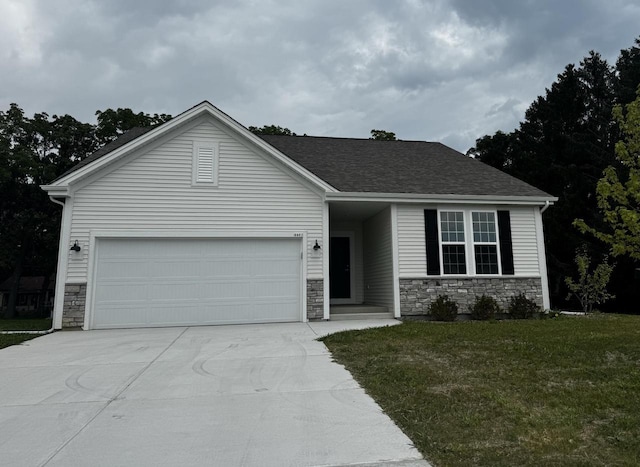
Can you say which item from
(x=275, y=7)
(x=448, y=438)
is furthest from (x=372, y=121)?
(x=448, y=438)

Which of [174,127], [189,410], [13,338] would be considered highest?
[174,127]

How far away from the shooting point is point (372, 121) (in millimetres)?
24844

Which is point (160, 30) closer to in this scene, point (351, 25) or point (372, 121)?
point (351, 25)

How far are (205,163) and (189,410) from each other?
7400 millimetres

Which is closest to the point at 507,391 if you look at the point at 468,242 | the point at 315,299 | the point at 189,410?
the point at 189,410

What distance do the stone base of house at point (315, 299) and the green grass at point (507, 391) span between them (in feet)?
8.06

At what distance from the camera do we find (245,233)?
33.4ft

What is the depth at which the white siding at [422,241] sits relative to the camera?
35.6 ft

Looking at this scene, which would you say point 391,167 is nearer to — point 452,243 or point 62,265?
point 452,243

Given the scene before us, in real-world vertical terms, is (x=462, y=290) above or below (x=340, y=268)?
below

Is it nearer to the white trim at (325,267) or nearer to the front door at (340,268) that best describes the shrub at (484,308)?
the white trim at (325,267)

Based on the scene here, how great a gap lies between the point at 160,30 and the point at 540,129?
22.9 metres

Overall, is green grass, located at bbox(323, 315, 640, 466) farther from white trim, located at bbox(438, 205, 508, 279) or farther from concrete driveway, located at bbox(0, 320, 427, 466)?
white trim, located at bbox(438, 205, 508, 279)

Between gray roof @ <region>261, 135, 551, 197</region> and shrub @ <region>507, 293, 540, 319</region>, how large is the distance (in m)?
2.84
